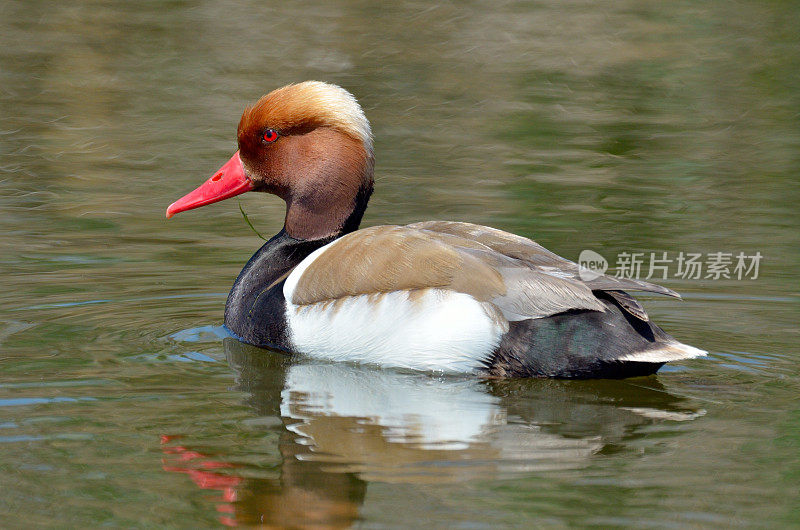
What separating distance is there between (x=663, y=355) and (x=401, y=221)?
3.35 meters

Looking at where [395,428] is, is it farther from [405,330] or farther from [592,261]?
[592,261]

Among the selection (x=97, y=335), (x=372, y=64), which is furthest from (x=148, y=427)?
(x=372, y=64)

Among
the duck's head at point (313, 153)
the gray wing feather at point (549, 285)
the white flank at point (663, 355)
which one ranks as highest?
the duck's head at point (313, 153)

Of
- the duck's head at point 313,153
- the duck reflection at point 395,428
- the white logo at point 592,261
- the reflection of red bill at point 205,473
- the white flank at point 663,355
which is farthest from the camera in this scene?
the white logo at point 592,261

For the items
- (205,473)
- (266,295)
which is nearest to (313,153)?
(266,295)

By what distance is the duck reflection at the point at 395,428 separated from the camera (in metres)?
3.81

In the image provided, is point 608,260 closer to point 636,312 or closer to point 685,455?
point 636,312

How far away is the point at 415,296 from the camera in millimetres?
5066

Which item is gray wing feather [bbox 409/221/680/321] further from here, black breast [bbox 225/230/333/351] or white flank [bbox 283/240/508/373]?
black breast [bbox 225/230/333/351]

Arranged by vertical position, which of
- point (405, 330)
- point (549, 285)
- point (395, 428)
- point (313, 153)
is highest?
point (313, 153)

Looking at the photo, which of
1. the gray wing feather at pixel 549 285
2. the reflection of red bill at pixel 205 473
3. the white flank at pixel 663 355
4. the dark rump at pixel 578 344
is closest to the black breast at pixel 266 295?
the gray wing feather at pixel 549 285

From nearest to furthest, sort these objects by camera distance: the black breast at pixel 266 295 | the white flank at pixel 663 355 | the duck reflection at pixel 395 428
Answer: the duck reflection at pixel 395 428, the white flank at pixel 663 355, the black breast at pixel 266 295

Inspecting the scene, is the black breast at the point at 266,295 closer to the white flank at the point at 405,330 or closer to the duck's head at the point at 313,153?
the duck's head at the point at 313,153

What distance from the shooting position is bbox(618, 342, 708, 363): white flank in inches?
189
